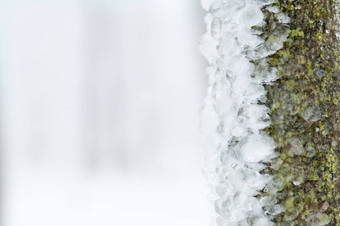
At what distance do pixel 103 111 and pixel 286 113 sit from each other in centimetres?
133

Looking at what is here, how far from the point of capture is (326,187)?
191 mm

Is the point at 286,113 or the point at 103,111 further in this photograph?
the point at 103,111

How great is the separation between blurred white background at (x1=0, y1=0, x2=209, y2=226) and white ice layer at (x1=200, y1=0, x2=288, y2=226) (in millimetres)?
1250

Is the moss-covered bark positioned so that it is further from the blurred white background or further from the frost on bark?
the blurred white background

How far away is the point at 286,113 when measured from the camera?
0.19 m

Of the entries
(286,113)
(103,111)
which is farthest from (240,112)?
(103,111)

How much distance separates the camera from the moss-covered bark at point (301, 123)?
7.4 inches

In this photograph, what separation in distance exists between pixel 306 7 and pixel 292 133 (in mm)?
50

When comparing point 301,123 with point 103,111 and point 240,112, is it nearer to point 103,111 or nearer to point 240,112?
point 240,112

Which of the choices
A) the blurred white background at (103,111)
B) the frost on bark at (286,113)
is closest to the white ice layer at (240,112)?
the frost on bark at (286,113)

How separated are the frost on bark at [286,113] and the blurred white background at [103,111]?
1.26 meters

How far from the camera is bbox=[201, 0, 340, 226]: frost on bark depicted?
0.62ft

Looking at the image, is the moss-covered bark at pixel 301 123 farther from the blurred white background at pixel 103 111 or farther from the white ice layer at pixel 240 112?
the blurred white background at pixel 103 111

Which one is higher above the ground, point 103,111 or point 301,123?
point 103,111
